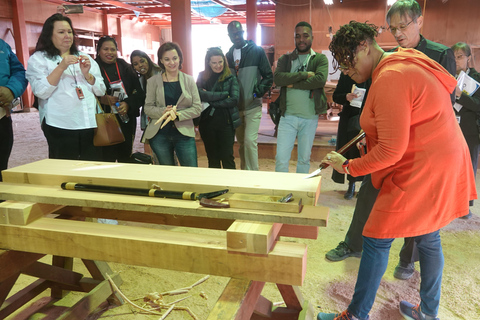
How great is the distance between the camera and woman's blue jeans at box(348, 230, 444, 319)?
1.78 m

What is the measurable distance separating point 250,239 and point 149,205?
0.46 meters

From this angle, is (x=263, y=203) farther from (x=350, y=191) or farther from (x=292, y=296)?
(x=350, y=191)

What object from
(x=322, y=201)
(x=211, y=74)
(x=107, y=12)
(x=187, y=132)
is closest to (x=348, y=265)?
(x=322, y=201)

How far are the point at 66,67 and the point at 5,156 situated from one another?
0.86m

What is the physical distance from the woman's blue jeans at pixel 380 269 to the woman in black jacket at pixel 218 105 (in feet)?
7.39

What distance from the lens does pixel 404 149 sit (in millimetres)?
1527

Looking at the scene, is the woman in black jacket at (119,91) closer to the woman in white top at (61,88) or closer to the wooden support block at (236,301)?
the woman in white top at (61,88)

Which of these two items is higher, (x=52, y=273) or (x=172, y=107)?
(x=172, y=107)

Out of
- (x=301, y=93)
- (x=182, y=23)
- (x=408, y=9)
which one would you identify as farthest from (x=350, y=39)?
(x=182, y=23)

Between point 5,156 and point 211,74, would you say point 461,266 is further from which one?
point 5,156

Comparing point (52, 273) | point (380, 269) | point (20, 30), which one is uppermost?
point (20, 30)

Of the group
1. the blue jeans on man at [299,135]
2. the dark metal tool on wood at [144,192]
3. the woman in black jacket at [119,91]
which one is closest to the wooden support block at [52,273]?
the dark metal tool on wood at [144,192]

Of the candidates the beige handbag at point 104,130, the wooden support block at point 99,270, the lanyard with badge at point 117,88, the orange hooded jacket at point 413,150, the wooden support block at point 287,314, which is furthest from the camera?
the lanyard with badge at point 117,88

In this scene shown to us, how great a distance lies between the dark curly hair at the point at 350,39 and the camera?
5.34 ft
